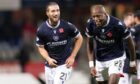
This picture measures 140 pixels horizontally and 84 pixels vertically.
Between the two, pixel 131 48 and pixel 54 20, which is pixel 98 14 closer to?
pixel 54 20

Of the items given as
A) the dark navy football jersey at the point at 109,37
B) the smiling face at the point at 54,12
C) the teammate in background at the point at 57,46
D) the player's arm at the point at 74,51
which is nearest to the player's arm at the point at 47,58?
the teammate in background at the point at 57,46

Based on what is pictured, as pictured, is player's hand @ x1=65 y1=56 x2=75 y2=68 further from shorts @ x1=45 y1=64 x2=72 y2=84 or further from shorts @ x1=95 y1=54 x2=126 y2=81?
A: shorts @ x1=95 y1=54 x2=126 y2=81

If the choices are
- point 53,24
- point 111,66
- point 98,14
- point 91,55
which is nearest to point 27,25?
point 91,55

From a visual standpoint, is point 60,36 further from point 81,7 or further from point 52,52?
point 81,7

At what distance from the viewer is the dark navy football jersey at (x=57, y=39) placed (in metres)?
14.2

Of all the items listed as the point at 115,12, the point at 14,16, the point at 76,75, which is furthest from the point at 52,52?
the point at 14,16

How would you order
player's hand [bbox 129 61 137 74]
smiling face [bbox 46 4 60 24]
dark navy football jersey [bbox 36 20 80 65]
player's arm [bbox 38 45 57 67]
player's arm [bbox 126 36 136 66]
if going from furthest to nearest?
1. player's hand [bbox 129 61 137 74]
2. dark navy football jersey [bbox 36 20 80 65]
3. player's arm [bbox 126 36 136 66]
4. player's arm [bbox 38 45 57 67]
5. smiling face [bbox 46 4 60 24]

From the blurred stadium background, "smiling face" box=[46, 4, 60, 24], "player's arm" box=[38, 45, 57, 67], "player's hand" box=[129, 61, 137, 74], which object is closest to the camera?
"smiling face" box=[46, 4, 60, 24]

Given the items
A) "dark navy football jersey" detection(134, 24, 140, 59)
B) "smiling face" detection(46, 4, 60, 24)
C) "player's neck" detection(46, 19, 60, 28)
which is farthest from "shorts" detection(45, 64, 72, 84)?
"dark navy football jersey" detection(134, 24, 140, 59)

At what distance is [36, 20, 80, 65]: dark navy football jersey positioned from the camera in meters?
14.2

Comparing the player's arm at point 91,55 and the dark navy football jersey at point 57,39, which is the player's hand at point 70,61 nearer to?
the dark navy football jersey at point 57,39

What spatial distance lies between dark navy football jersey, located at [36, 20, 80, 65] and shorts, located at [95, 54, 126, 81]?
2.08 feet

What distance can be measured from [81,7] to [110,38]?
38.9 feet

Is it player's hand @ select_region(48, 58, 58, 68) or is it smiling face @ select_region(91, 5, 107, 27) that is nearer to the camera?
smiling face @ select_region(91, 5, 107, 27)
